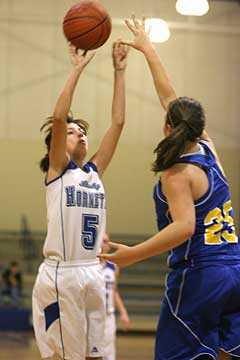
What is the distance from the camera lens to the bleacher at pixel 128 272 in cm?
1335

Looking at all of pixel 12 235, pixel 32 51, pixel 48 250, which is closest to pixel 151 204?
pixel 12 235

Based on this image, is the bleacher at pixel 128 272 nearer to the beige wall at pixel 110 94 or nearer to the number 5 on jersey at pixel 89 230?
the beige wall at pixel 110 94

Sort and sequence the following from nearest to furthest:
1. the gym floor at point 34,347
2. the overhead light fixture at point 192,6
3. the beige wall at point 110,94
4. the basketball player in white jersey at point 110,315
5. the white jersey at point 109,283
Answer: the basketball player in white jersey at point 110,315, the white jersey at point 109,283, the gym floor at point 34,347, the overhead light fixture at point 192,6, the beige wall at point 110,94

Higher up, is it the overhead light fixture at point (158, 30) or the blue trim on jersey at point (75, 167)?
the overhead light fixture at point (158, 30)

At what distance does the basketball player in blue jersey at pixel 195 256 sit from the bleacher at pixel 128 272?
977 cm

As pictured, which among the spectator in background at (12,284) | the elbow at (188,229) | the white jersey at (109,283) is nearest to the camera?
the elbow at (188,229)

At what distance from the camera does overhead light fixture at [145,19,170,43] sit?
1294 centimetres

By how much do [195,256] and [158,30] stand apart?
33.0ft

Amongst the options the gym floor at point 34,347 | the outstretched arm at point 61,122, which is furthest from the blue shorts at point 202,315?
the gym floor at point 34,347

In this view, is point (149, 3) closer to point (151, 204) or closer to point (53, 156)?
point (151, 204)

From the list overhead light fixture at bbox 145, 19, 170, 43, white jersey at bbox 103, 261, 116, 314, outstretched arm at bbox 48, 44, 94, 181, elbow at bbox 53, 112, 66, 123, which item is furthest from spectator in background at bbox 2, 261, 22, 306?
elbow at bbox 53, 112, 66, 123

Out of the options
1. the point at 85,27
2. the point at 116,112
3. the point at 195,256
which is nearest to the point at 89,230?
the point at 116,112

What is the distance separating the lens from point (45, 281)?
440cm

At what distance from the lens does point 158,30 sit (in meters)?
13.1
